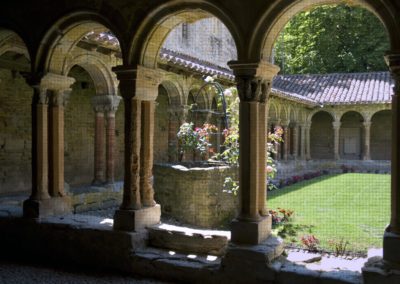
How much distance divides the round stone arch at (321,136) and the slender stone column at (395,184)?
21.6 meters

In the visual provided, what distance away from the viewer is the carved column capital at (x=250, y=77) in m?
4.30

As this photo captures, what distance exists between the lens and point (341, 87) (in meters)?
22.9

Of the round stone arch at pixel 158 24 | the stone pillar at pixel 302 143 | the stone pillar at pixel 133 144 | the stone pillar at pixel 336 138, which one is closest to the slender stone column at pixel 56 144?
the stone pillar at pixel 133 144

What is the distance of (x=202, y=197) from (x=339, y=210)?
378cm

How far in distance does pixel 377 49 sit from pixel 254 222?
2386 centimetres

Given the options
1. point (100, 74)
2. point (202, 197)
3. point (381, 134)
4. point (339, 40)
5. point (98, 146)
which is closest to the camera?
point (202, 197)

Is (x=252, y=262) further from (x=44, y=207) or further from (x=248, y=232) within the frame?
(x=44, y=207)

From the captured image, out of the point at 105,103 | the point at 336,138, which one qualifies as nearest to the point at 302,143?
the point at 336,138

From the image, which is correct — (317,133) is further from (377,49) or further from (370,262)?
(370,262)

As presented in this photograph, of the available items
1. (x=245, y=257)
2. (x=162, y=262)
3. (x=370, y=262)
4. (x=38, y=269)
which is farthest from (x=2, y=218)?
(x=370, y=262)

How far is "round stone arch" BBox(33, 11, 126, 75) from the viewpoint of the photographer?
5.21 metres

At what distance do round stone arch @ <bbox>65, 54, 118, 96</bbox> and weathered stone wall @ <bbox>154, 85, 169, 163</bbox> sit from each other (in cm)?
499

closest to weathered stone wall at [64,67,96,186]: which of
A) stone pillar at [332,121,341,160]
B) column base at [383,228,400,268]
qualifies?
column base at [383,228,400,268]

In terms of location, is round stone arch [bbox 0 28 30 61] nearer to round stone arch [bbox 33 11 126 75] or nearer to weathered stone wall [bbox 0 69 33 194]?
round stone arch [bbox 33 11 126 75]
